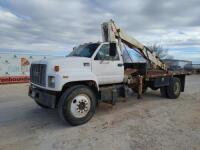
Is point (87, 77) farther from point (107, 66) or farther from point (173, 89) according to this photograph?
point (173, 89)

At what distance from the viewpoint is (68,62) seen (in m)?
6.31

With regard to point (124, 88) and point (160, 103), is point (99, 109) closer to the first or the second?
point (124, 88)

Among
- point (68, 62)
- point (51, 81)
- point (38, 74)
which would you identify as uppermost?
point (68, 62)

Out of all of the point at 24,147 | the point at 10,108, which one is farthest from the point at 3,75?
the point at 24,147

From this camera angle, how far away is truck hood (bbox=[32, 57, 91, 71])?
20.1 feet

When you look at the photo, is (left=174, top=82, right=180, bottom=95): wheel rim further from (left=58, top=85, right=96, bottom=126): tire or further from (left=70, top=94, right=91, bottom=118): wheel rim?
(left=70, top=94, right=91, bottom=118): wheel rim

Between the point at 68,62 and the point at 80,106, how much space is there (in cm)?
126

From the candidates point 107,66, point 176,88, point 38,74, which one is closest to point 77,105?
point 38,74

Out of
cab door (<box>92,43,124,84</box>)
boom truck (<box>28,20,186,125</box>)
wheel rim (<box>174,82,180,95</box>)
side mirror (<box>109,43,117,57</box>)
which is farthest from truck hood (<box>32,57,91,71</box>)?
wheel rim (<box>174,82,180,95</box>)

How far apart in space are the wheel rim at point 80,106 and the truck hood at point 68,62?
85 centimetres

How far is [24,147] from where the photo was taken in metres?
4.77

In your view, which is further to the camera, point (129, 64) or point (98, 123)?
point (129, 64)

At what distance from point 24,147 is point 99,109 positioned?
358 cm

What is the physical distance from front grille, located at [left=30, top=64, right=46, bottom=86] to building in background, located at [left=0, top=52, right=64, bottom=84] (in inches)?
356
